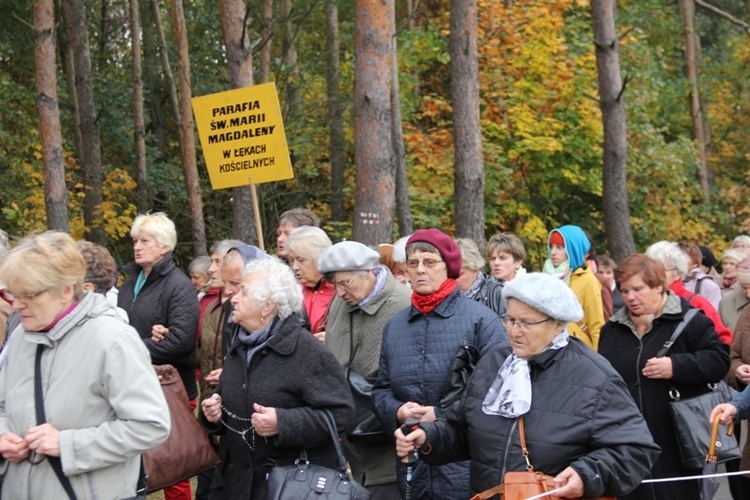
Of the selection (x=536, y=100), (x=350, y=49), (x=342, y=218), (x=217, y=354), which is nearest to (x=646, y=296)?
(x=217, y=354)

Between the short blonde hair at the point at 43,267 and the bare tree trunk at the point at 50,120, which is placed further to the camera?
the bare tree trunk at the point at 50,120

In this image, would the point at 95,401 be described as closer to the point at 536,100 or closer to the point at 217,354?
the point at 217,354

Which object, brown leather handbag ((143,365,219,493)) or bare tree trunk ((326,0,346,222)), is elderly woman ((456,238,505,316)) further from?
bare tree trunk ((326,0,346,222))

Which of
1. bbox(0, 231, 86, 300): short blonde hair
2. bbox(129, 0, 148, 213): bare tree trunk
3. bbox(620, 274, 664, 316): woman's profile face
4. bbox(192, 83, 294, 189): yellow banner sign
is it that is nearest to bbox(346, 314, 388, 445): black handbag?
bbox(620, 274, 664, 316): woman's profile face

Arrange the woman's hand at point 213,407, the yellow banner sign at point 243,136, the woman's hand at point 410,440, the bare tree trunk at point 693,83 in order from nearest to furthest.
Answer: the woman's hand at point 410,440, the woman's hand at point 213,407, the yellow banner sign at point 243,136, the bare tree trunk at point 693,83

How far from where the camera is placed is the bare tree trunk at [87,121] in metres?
21.0

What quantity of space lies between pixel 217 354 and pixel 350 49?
2037 centimetres

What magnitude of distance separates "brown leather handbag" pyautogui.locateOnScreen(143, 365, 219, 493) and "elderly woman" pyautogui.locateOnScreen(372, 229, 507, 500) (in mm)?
1139

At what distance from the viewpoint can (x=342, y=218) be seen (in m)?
23.0

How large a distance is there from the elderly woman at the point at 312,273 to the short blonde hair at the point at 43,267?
2354 mm

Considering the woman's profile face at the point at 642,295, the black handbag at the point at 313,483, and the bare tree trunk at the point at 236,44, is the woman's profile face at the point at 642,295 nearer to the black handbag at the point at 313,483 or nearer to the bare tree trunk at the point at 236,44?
the black handbag at the point at 313,483

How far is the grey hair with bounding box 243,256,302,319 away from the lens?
15.9ft

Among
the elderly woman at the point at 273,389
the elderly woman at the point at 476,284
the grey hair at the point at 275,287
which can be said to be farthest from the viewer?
the elderly woman at the point at 476,284

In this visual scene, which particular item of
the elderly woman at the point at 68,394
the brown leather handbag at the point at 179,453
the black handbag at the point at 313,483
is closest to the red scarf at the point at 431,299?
the black handbag at the point at 313,483
